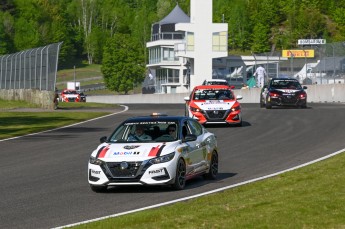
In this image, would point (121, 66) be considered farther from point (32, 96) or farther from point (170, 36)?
point (32, 96)

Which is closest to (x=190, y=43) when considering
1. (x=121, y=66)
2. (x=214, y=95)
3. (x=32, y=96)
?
(x=121, y=66)

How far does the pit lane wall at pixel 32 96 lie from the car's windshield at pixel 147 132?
36165 millimetres

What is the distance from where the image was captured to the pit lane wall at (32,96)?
55094mm

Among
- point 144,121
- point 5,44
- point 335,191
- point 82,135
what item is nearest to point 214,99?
point 82,135

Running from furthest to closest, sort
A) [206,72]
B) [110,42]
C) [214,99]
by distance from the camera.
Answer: [110,42], [206,72], [214,99]

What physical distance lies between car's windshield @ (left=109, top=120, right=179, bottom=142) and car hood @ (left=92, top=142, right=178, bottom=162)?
42 centimetres

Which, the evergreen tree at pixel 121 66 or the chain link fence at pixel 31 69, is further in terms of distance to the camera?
the evergreen tree at pixel 121 66

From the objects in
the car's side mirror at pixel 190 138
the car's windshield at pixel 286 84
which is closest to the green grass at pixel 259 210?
the car's side mirror at pixel 190 138

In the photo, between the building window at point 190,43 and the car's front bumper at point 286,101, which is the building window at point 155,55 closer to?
the building window at point 190,43

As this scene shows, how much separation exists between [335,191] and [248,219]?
3.10 meters

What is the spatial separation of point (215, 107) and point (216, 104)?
27cm

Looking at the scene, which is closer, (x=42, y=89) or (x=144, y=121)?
(x=144, y=121)

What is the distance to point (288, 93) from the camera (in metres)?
49.3

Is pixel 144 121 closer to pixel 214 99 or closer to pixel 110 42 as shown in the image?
pixel 214 99
